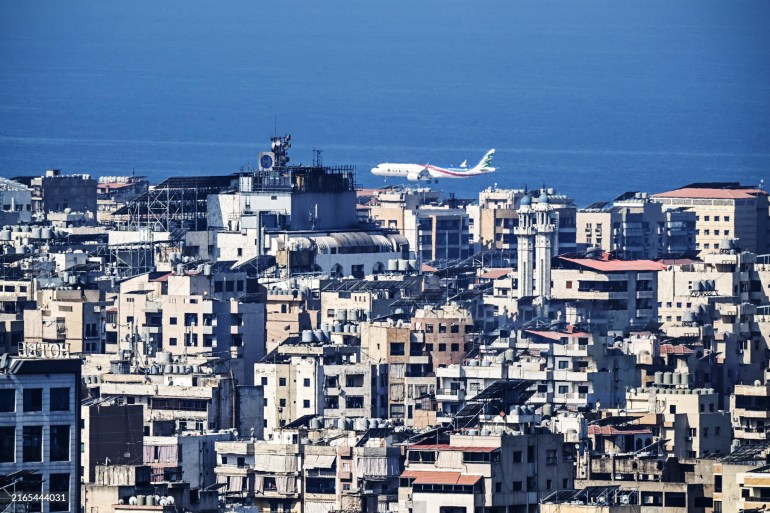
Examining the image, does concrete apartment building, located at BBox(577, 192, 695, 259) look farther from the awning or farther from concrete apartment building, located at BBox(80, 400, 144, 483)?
the awning

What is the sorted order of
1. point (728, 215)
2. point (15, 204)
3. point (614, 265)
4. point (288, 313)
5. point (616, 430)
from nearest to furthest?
1. point (616, 430)
2. point (288, 313)
3. point (614, 265)
4. point (15, 204)
5. point (728, 215)

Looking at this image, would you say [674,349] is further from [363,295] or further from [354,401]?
[363,295]

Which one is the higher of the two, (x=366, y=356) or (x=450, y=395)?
(x=366, y=356)

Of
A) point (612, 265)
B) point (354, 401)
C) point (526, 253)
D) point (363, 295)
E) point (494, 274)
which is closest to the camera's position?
point (354, 401)

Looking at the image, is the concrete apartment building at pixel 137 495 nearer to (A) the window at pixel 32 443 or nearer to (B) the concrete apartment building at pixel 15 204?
(A) the window at pixel 32 443

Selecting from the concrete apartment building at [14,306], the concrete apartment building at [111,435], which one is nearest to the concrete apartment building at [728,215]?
the concrete apartment building at [14,306]

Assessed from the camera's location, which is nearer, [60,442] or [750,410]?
[60,442]

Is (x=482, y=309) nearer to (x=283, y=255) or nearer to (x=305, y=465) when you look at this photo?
(x=283, y=255)

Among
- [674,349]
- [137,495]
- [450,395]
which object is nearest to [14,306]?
[674,349]

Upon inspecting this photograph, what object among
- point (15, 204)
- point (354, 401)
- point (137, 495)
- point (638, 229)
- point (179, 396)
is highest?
point (15, 204)
